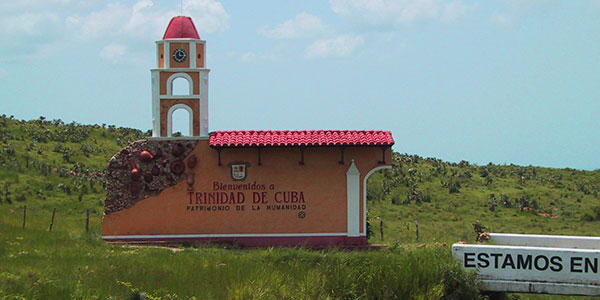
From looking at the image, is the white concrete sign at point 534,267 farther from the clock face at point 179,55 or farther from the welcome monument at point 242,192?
the clock face at point 179,55

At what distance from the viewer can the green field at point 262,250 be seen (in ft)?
57.5

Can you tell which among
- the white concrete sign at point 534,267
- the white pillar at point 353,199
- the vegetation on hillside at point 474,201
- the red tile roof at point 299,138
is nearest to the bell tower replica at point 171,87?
the red tile roof at point 299,138

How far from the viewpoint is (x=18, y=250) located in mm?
19531

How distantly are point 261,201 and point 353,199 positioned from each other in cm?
284

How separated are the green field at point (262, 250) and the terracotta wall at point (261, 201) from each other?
1554 millimetres

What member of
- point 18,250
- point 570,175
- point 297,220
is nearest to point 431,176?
point 570,175

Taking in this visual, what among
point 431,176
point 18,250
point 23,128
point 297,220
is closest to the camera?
point 18,250

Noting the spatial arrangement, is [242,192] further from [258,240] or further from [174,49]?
[174,49]

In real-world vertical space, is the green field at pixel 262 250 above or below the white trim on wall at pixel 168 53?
below

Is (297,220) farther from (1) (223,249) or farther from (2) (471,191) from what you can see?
(2) (471,191)

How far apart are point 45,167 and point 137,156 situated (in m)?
21.2

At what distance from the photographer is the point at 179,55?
999 inches

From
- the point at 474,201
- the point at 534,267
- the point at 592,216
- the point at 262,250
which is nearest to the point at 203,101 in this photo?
the point at 262,250

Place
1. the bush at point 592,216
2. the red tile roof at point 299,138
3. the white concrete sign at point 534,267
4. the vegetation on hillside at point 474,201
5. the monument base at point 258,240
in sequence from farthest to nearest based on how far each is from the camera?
the bush at point 592,216
the vegetation on hillside at point 474,201
the monument base at point 258,240
the red tile roof at point 299,138
the white concrete sign at point 534,267
